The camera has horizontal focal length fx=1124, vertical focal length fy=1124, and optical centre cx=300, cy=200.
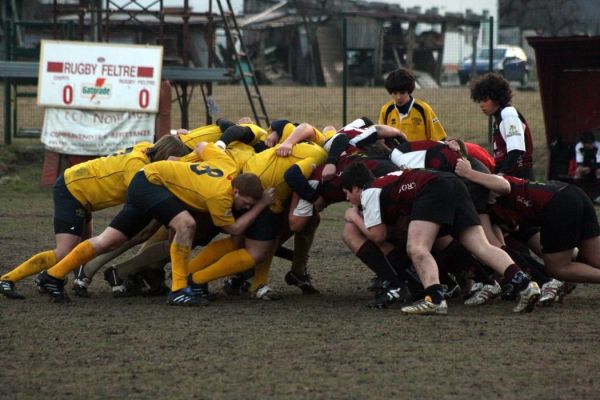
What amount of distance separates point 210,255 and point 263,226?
20.2 inches

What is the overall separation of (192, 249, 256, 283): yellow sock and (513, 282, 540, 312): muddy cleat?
210 cm

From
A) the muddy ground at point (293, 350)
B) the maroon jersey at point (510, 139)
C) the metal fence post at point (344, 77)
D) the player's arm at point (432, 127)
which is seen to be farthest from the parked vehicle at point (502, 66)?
the muddy ground at point (293, 350)

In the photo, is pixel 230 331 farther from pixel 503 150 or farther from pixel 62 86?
pixel 62 86

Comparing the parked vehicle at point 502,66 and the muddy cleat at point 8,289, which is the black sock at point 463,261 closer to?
the muddy cleat at point 8,289

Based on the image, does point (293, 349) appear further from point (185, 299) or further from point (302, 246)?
point (302, 246)

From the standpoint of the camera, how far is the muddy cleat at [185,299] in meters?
8.52

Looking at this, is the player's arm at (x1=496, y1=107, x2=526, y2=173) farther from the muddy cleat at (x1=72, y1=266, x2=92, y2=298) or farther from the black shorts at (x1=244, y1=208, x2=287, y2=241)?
the muddy cleat at (x1=72, y1=266, x2=92, y2=298)

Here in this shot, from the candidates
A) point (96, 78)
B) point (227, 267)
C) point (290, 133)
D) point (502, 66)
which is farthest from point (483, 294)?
point (502, 66)

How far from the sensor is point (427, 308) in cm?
788

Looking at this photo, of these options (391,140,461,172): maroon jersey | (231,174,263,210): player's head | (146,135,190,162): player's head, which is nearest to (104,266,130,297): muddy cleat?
(146,135,190,162): player's head

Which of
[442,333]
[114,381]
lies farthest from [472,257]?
[114,381]

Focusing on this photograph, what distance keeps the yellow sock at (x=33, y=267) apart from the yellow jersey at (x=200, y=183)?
1.06 m

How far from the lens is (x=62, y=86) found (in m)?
18.6

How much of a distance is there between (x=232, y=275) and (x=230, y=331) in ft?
5.62
